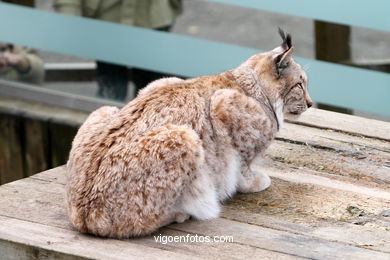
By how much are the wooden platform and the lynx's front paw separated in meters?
0.03

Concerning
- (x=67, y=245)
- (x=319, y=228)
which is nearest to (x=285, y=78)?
(x=319, y=228)

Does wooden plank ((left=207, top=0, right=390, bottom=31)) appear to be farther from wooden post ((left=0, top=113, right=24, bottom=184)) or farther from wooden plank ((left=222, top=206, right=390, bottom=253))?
wooden plank ((left=222, top=206, right=390, bottom=253))

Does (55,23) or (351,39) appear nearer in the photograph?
(351,39)

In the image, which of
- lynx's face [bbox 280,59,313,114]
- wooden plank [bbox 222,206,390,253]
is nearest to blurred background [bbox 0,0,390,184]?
lynx's face [bbox 280,59,313,114]

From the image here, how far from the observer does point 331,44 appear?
6527 mm

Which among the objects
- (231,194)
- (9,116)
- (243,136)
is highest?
(243,136)

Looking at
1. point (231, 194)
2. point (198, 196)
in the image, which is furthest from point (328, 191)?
point (198, 196)

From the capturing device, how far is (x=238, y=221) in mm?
4031

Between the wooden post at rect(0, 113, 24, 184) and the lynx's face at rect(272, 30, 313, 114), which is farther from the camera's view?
the wooden post at rect(0, 113, 24, 184)

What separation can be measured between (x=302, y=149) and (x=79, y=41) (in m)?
2.63

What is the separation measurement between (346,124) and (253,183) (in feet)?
4.07

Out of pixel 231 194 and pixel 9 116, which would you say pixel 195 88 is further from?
pixel 9 116

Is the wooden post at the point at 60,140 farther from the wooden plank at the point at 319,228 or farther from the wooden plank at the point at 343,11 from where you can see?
the wooden plank at the point at 319,228

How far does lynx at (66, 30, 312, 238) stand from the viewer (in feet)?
12.3
